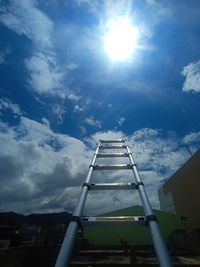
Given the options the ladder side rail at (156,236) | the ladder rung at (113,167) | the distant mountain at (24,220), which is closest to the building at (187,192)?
the distant mountain at (24,220)

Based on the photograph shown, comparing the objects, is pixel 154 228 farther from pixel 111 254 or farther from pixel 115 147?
pixel 111 254

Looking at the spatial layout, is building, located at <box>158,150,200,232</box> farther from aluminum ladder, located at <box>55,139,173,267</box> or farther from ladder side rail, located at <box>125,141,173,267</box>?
ladder side rail, located at <box>125,141,173,267</box>

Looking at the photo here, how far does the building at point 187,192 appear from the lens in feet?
71.3

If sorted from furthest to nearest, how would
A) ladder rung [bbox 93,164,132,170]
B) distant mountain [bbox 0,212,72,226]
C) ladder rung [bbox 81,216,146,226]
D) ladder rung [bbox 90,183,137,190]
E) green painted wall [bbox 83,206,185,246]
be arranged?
green painted wall [bbox 83,206,185,246] < distant mountain [bbox 0,212,72,226] < ladder rung [bbox 93,164,132,170] < ladder rung [bbox 90,183,137,190] < ladder rung [bbox 81,216,146,226]

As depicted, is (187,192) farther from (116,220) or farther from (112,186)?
(116,220)

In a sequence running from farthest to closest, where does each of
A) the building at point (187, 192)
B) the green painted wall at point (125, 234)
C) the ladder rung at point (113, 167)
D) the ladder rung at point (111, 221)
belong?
the green painted wall at point (125, 234) < the building at point (187, 192) < the ladder rung at point (113, 167) < the ladder rung at point (111, 221)

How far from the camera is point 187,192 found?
951 inches

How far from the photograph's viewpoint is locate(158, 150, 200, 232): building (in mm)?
21734

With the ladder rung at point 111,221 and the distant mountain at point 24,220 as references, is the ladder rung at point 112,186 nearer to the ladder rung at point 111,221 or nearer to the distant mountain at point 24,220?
the distant mountain at point 24,220

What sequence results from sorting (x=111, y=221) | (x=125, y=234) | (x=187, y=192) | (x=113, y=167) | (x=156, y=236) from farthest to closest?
(x=187, y=192)
(x=125, y=234)
(x=113, y=167)
(x=111, y=221)
(x=156, y=236)

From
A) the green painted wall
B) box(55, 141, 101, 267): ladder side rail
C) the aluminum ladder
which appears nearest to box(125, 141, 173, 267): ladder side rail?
the aluminum ladder

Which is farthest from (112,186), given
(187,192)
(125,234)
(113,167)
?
(187,192)

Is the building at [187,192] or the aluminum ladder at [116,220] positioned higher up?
the building at [187,192]

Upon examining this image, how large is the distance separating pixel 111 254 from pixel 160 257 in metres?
7.26
